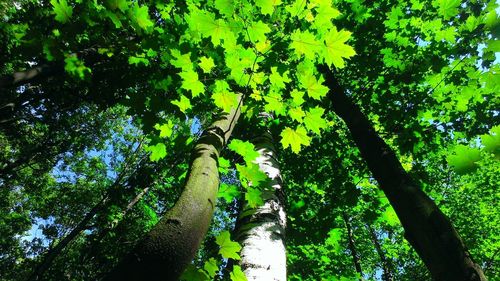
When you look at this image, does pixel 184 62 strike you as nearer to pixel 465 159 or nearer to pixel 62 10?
pixel 62 10

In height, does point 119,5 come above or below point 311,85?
above

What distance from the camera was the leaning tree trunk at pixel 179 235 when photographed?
83 cm

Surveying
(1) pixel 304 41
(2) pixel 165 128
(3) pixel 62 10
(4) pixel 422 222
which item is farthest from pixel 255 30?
(4) pixel 422 222

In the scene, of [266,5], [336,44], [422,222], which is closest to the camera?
[266,5]

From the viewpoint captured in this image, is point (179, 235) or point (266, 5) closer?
point (179, 235)

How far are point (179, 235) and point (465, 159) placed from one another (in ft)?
3.14

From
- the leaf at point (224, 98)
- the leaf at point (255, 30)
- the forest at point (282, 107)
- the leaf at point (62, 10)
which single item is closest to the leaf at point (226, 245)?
the forest at point (282, 107)

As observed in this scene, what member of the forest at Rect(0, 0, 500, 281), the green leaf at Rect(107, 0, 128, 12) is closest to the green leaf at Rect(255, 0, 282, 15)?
the forest at Rect(0, 0, 500, 281)

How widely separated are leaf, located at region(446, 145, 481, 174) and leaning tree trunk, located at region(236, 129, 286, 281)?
1225 millimetres

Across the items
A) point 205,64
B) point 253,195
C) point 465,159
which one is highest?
point 205,64

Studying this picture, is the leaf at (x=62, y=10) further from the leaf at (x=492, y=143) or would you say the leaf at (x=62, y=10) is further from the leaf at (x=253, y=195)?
the leaf at (x=492, y=143)

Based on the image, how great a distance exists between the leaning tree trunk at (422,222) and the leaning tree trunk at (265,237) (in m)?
1.06

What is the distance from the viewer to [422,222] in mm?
2381

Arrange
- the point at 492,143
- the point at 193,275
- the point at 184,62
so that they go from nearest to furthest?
the point at 492,143 → the point at 193,275 → the point at 184,62
